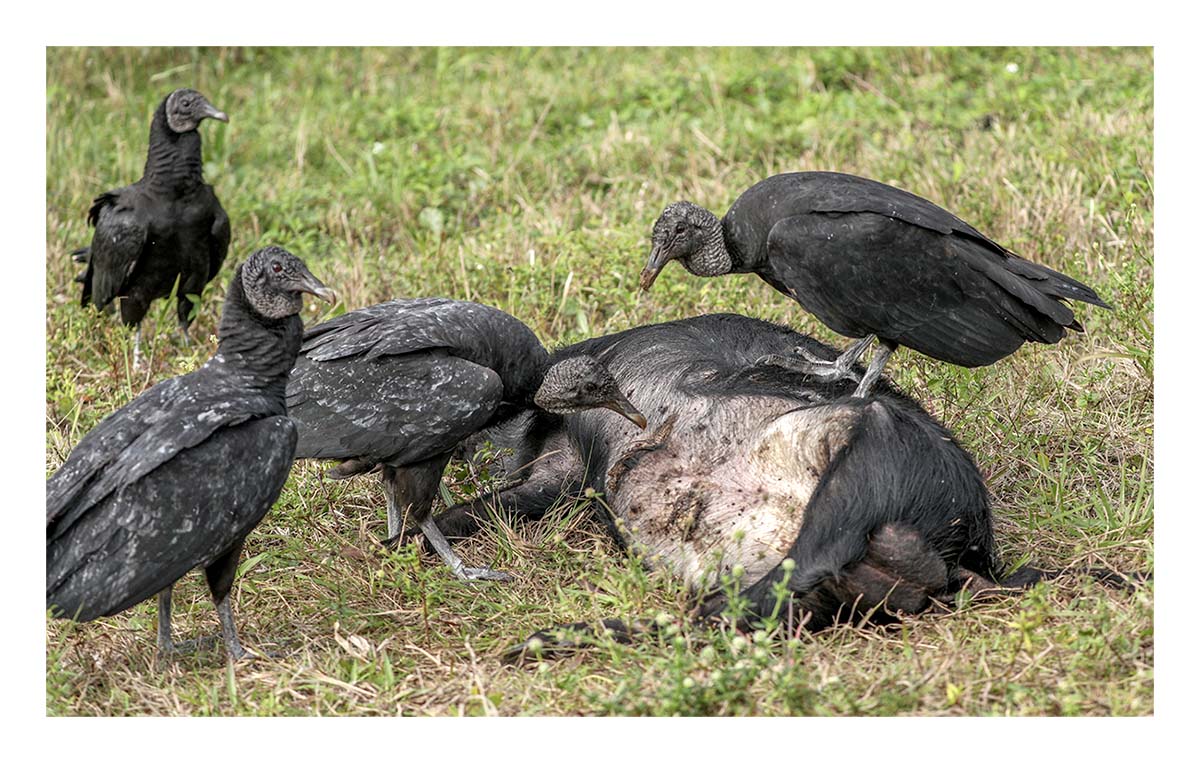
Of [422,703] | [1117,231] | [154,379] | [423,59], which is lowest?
[422,703]

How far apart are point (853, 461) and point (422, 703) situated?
49.8 inches

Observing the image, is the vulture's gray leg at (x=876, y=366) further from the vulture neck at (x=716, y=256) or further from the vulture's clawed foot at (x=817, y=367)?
the vulture neck at (x=716, y=256)

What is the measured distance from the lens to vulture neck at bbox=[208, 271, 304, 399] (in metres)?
3.58

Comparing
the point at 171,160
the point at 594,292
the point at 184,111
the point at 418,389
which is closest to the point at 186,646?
the point at 418,389

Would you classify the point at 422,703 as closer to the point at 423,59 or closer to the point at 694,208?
the point at 694,208

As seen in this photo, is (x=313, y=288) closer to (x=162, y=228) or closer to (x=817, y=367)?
(x=817, y=367)

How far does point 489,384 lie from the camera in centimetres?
402

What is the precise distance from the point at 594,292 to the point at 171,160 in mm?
1909

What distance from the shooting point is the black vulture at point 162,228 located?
5.76 metres

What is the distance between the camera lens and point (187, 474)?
11.0 feet

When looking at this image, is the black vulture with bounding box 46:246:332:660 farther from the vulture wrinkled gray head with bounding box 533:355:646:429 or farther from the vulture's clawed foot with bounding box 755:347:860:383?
the vulture's clawed foot with bounding box 755:347:860:383

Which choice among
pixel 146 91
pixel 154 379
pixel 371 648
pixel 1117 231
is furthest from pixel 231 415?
pixel 146 91

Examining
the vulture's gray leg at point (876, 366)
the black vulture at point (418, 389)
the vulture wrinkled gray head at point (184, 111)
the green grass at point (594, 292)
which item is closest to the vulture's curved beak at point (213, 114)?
the vulture wrinkled gray head at point (184, 111)

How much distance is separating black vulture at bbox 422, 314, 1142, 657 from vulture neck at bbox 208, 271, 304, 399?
100 centimetres
